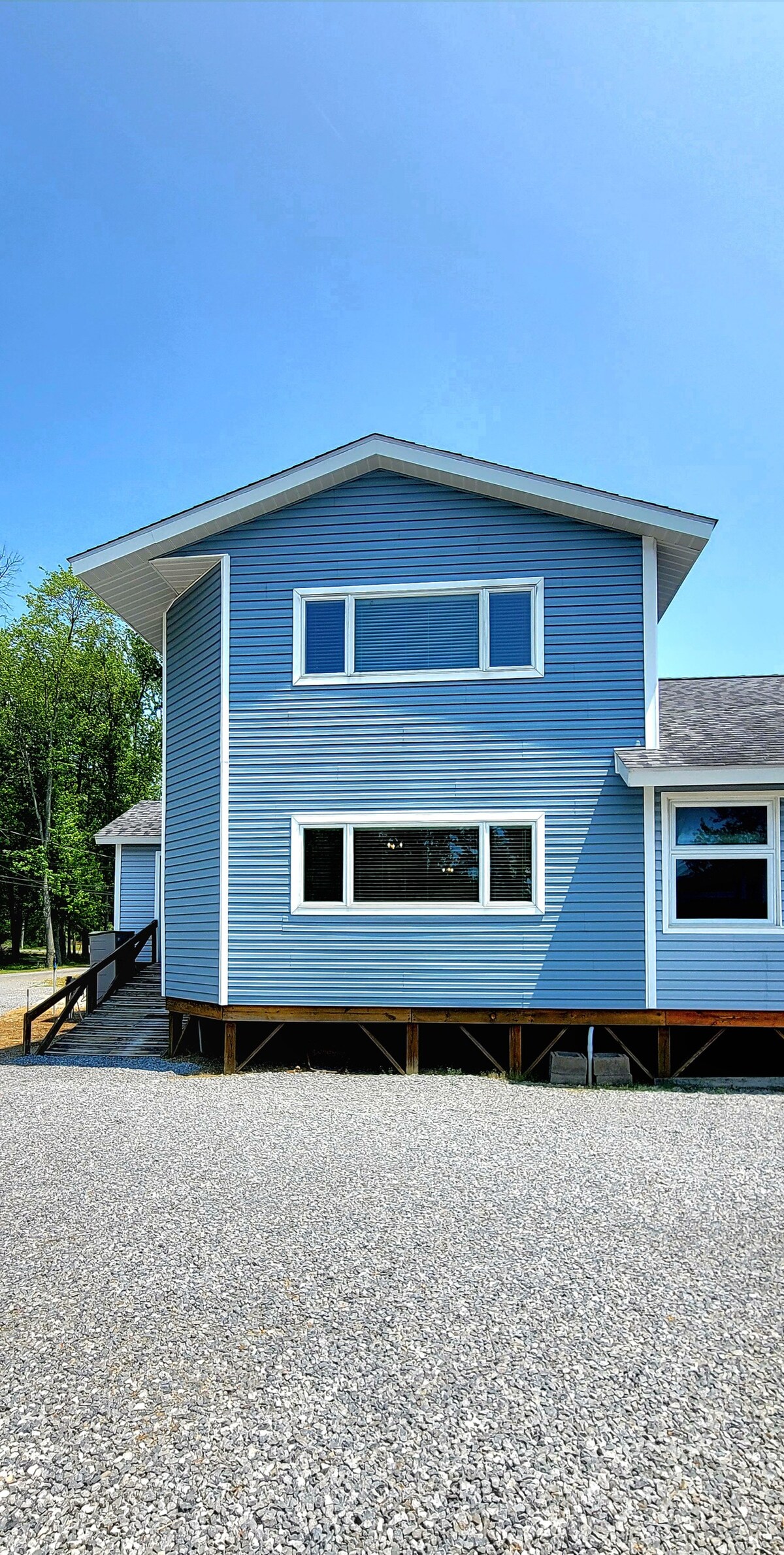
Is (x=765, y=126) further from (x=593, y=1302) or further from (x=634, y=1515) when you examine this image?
(x=634, y=1515)

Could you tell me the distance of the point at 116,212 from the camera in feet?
48.2

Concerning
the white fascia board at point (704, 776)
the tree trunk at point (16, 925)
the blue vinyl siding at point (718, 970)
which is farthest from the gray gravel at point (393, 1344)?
the tree trunk at point (16, 925)

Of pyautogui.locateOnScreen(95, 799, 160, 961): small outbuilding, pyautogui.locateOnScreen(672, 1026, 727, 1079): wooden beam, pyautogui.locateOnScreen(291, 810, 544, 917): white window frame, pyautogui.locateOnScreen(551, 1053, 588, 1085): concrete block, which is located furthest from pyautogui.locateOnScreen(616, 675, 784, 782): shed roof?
pyautogui.locateOnScreen(95, 799, 160, 961): small outbuilding

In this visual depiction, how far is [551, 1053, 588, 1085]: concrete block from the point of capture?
10078mm

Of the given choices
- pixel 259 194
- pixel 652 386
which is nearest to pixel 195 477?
pixel 259 194

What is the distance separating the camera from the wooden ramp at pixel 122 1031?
1237 cm

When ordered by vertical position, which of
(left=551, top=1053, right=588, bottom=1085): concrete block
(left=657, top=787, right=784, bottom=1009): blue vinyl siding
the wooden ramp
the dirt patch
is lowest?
the dirt patch

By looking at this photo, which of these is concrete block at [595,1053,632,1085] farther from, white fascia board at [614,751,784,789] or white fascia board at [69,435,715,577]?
white fascia board at [69,435,715,577]

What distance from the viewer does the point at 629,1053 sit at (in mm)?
10312

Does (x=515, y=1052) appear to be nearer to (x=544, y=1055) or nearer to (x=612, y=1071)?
(x=544, y=1055)

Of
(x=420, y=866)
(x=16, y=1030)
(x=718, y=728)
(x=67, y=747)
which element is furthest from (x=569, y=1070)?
(x=67, y=747)

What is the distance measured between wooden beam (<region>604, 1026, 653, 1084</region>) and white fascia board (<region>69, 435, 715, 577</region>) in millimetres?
5862

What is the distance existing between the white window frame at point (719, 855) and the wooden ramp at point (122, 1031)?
7.08 meters

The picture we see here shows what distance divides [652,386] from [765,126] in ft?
12.0
